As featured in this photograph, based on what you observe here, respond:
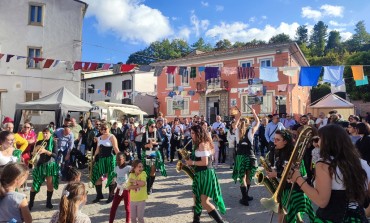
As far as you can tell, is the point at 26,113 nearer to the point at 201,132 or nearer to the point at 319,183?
the point at 201,132

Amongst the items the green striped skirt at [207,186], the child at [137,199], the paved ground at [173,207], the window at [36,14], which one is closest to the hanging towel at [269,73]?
the paved ground at [173,207]

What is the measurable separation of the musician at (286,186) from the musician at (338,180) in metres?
1.14

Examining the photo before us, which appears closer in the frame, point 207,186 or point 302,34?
point 207,186

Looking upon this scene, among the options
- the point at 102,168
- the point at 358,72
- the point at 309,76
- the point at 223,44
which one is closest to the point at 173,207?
the point at 102,168

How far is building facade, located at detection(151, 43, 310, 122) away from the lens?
89.0ft

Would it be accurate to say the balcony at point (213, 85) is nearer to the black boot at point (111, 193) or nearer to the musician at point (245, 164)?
the musician at point (245, 164)

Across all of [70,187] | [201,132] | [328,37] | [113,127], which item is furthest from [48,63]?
[328,37]

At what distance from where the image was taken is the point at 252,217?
5875mm

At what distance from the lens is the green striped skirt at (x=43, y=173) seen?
21.7ft

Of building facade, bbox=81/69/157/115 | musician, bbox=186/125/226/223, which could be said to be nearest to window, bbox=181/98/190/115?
building facade, bbox=81/69/157/115

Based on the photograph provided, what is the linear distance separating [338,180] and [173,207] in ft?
15.2

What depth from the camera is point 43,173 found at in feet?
21.8

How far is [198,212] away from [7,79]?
20.4m

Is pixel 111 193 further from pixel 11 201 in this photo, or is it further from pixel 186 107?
pixel 186 107
